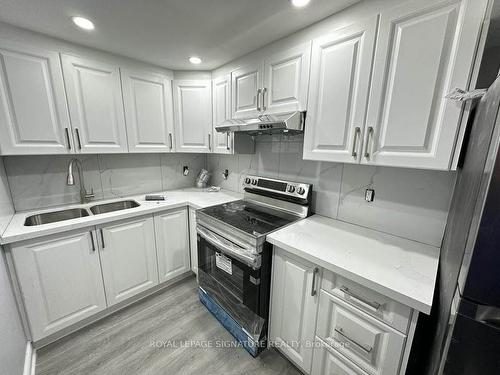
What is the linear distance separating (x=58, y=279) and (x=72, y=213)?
63 centimetres

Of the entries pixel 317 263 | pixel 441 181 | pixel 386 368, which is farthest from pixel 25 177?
pixel 441 181

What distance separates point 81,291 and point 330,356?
5.92 feet

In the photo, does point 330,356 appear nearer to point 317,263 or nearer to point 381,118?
point 317,263

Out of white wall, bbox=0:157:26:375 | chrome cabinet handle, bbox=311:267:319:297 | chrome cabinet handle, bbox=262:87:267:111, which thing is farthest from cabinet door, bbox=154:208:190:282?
chrome cabinet handle, bbox=311:267:319:297

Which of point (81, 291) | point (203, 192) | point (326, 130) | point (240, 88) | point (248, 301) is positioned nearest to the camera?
point (326, 130)

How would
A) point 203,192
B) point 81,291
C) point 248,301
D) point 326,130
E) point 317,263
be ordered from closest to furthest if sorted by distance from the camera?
point 317,263
point 326,130
point 248,301
point 81,291
point 203,192

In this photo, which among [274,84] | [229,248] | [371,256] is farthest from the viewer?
[274,84]

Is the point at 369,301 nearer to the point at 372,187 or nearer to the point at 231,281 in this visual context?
the point at 372,187

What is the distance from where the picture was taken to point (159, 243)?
1.95 meters

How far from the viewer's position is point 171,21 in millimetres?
1300

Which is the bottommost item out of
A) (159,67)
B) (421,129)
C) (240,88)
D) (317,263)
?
(317,263)

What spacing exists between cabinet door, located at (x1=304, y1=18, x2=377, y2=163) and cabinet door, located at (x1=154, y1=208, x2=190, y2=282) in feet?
4.71

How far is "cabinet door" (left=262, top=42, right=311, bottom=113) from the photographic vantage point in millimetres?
1342

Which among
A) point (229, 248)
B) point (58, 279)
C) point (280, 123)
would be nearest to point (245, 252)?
point (229, 248)
